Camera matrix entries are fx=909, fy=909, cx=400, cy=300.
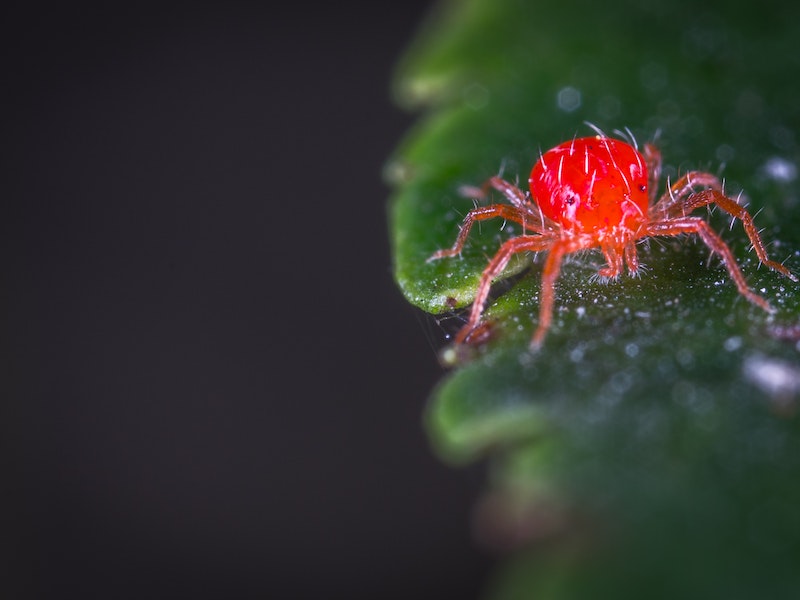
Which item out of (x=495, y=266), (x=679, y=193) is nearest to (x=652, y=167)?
(x=679, y=193)

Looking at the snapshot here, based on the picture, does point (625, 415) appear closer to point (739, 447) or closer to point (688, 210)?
point (739, 447)

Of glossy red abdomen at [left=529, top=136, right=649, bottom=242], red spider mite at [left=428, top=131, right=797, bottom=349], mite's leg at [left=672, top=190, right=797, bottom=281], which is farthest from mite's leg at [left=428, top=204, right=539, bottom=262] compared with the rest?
mite's leg at [left=672, top=190, right=797, bottom=281]

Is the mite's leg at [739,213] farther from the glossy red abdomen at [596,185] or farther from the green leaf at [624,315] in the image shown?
the glossy red abdomen at [596,185]

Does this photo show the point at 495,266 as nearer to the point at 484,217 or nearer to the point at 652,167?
the point at 484,217

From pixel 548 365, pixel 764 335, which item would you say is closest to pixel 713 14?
pixel 764 335

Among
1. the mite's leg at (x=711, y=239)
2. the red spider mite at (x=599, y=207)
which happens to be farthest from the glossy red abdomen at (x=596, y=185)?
the mite's leg at (x=711, y=239)

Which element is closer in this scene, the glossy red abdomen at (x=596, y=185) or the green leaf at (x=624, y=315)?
the green leaf at (x=624, y=315)
